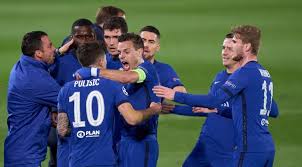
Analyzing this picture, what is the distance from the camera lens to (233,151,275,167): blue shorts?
7.71 metres

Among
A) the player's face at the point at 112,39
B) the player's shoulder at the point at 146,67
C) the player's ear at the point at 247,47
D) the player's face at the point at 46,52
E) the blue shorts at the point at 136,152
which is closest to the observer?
the player's ear at the point at 247,47

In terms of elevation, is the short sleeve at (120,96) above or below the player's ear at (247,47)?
below

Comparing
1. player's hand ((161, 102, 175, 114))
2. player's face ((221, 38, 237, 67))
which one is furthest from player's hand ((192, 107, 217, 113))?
player's face ((221, 38, 237, 67))

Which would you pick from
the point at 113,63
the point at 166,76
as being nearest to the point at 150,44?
the point at 166,76

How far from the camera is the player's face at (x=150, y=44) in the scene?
366 inches

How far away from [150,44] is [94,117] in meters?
2.19

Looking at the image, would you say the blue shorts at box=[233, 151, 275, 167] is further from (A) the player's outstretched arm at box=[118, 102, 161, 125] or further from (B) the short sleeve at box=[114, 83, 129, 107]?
(B) the short sleeve at box=[114, 83, 129, 107]

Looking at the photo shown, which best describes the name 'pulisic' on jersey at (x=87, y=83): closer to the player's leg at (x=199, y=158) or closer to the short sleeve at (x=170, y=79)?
the player's leg at (x=199, y=158)

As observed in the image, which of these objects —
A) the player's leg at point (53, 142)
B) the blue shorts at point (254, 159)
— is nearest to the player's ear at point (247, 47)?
the blue shorts at point (254, 159)

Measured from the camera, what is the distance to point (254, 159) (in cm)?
771

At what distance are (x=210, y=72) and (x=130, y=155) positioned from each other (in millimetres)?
6763

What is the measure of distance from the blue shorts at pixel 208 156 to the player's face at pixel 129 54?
4.38 feet

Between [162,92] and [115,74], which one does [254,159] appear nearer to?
[162,92]

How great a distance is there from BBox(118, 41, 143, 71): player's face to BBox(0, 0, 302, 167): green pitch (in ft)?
9.43
